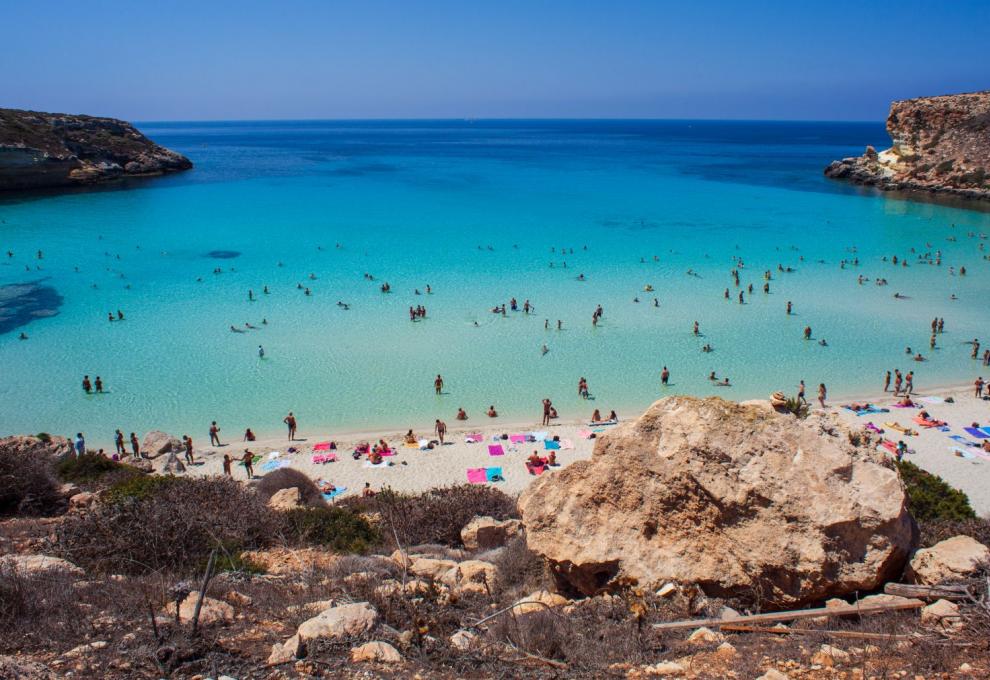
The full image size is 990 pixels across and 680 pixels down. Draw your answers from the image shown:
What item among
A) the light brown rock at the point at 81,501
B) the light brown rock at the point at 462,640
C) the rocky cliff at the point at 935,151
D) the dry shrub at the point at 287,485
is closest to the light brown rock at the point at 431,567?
the light brown rock at the point at 462,640

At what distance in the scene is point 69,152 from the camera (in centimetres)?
6500

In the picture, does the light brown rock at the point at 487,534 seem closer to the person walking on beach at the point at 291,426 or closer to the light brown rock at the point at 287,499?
the light brown rock at the point at 287,499

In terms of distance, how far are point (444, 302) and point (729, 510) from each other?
80.8 feet

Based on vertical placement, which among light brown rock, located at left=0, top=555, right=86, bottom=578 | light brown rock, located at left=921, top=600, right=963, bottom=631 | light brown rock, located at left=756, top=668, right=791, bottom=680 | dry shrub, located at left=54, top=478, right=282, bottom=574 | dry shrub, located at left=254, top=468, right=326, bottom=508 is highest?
light brown rock, located at left=921, top=600, right=963, bottom=631

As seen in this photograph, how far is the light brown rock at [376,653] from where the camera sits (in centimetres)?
450

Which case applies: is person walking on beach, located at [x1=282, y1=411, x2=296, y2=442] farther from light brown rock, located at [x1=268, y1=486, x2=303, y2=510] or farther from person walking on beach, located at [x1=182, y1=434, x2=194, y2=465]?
light brown rock, located at [x1=268, y1=486, x2=303, y2=510]

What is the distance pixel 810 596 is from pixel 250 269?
34.8m

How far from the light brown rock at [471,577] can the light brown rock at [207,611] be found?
79.0 inches

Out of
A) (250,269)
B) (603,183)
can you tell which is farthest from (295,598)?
(603,183)

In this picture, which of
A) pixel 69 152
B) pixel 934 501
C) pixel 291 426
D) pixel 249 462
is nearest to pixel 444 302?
pixel 291 426

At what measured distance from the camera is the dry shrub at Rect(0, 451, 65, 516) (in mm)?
9922

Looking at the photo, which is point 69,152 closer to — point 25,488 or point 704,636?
point 25,488

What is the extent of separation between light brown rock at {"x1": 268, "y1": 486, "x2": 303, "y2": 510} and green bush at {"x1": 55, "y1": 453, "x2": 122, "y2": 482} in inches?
151

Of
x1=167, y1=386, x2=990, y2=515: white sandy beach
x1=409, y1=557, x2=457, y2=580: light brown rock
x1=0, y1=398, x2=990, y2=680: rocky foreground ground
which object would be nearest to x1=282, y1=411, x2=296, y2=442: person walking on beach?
x1=167, y1=386, x2=990, y2=515: white sandy beach
